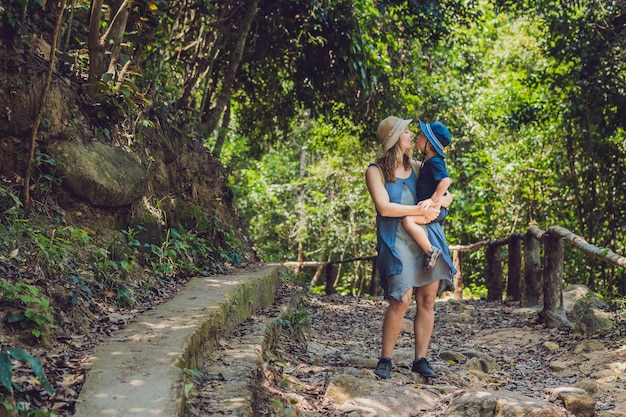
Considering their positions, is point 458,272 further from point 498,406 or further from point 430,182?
point 498,406

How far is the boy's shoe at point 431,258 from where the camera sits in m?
4.28

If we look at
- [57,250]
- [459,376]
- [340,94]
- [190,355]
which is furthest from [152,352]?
[340,94]

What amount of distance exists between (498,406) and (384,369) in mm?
952

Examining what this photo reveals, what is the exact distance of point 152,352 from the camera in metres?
3.27

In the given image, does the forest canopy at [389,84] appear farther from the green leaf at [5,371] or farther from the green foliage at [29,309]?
the green leaf at [5,371]

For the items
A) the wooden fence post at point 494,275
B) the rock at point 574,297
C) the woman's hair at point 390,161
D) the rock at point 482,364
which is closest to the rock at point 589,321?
the rock at point 574,297

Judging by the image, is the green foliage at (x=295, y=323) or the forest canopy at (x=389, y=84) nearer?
the green foliage at (x=295, y=323)

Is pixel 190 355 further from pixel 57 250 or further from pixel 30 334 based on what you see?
pixel 57 250

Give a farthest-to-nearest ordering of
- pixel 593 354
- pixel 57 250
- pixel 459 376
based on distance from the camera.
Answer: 1. pixel 593 354
2. pixel 459 376
3. pixel 57 250

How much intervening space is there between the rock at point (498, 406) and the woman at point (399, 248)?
72 centimetres

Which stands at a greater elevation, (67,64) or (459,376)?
(67,64)

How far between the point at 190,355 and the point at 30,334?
811 mm

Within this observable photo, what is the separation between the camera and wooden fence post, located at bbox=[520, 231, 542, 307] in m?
7.83

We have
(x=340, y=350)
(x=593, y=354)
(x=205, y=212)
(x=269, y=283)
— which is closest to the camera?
(x=593, y=354)
